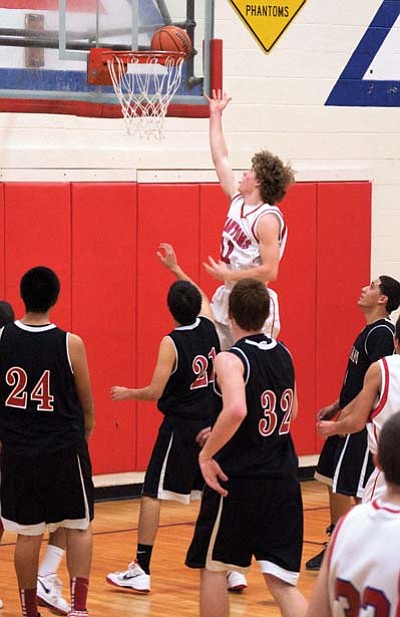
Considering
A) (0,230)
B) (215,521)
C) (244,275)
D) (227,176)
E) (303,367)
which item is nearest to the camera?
(215,521)

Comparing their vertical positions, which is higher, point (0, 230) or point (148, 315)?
point (0, 230)

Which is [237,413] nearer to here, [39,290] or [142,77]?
[39,290]

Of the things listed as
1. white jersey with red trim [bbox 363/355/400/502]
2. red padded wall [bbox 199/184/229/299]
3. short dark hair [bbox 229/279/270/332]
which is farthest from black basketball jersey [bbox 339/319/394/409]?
red padded wall [bbox 199/184/229/299]

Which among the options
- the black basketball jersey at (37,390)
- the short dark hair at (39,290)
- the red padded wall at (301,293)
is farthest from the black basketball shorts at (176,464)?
the red padded wall at (301,293)

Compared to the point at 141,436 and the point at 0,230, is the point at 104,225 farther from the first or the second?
the point at 141,436

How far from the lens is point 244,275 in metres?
7.30

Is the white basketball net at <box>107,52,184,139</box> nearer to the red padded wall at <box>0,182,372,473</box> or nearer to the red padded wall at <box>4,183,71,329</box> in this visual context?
the red padded wall at <box>4,183,71,329</box>

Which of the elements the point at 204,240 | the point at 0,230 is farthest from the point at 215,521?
the point at 204,240

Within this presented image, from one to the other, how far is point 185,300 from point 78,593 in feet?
6.04

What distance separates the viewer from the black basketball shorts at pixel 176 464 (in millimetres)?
7652

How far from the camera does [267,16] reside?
10.8 meters

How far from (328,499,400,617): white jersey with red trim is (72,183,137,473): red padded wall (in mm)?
6883

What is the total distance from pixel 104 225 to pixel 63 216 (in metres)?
0.37

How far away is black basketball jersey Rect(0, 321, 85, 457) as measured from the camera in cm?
629
